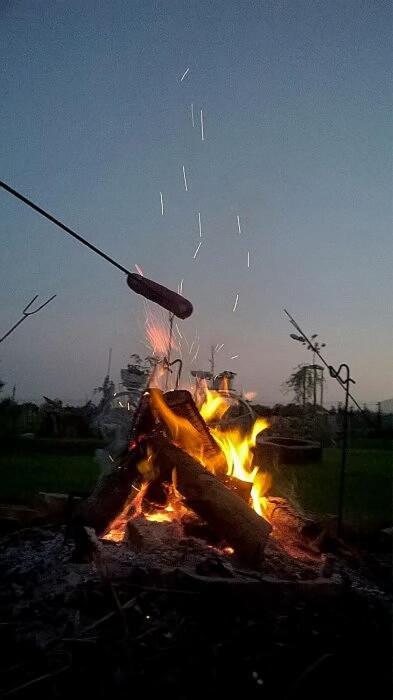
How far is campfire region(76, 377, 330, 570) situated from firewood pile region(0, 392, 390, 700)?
0.6 inches

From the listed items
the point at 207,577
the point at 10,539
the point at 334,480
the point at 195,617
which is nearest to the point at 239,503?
the point at 207,577

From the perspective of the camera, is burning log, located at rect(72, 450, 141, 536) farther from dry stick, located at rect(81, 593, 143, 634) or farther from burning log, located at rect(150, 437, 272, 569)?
dry stick, located at rect(81, 593, 143, 634)

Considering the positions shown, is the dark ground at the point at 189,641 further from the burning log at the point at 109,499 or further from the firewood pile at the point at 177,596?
the burning log at the point at 109,499

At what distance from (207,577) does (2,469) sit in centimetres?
910

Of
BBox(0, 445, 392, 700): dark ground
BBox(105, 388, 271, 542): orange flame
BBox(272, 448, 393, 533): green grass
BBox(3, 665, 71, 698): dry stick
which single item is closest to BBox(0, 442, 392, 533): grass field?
BBox(272, 448, 393, 533): green grass

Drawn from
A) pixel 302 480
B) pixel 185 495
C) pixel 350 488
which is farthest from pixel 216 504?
pixel 302 480

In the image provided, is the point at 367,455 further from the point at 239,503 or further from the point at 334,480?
the point at 239,503

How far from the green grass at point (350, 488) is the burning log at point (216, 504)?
8.78ft

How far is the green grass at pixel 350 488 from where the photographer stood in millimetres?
7285

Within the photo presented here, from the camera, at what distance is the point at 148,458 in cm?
541

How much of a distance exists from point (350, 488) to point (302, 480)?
1.29 metres

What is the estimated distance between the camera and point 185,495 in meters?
4.99

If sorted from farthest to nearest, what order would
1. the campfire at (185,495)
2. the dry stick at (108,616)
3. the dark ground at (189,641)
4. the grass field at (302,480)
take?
the grass field at (302,480) < the campfire at (185,495) < the dry stick at (108,616) < the dark ground at (189,641)

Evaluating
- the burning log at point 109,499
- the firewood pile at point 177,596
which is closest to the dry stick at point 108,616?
the firewood pile at point 177,596
